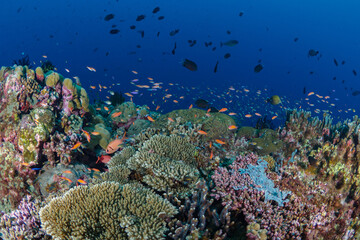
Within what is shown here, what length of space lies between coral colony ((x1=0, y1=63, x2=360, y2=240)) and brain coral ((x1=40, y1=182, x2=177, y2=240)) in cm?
2

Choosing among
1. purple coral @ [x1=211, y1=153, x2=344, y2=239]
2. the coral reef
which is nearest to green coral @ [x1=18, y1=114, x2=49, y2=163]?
the coral reef

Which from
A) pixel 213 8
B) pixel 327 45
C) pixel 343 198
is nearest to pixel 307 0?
pixel 327 45

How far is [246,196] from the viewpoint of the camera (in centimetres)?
431

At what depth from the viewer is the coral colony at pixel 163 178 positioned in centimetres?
353

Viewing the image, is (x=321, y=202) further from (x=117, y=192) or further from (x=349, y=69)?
(x=349, y=69)

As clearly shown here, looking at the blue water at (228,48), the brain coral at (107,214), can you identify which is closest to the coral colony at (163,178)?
the brain coral at (107,214)

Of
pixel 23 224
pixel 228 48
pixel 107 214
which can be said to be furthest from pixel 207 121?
pixel 228 48

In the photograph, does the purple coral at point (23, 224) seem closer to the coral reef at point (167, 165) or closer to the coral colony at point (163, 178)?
the coral colony at point (163, 178)

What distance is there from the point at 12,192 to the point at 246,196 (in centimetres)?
713

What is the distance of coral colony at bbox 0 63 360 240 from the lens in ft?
11.6

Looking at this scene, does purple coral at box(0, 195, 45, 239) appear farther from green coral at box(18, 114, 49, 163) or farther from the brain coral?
green coral at box(18, 114, 49, 163)

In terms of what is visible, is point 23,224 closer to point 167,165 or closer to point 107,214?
point 107,214

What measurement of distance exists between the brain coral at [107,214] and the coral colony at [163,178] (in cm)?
2

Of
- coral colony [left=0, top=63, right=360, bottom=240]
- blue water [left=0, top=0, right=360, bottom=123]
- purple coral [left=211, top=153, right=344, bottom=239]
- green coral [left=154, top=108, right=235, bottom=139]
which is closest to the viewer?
coral colony [left=0, top=63, right=360, bottom=240]
